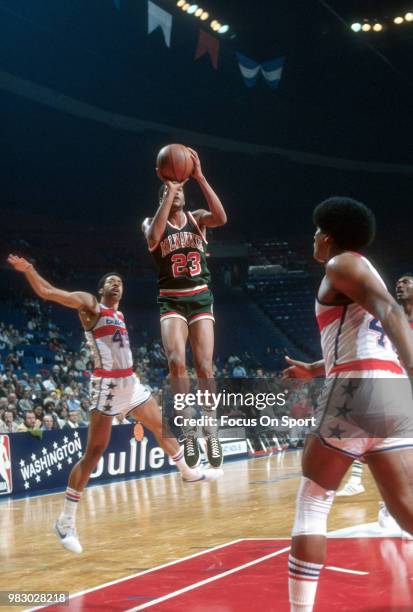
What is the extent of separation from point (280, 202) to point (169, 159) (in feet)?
86.3

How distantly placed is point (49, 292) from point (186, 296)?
1237 millimetres

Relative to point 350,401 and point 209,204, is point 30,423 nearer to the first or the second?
point 209,204

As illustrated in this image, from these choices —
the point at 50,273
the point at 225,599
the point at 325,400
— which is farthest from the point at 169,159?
the point at 50,273

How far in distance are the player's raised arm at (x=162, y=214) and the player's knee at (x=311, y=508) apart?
Answer: 91.9 inches

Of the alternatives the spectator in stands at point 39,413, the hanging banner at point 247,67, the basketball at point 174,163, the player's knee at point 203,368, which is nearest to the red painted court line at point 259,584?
the player's knee at point 203,368

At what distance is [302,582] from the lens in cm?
360

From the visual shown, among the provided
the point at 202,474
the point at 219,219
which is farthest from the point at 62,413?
the point at 219,219

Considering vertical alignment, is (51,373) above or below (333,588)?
above

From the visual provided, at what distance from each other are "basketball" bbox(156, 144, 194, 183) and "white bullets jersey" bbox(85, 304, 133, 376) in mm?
1961

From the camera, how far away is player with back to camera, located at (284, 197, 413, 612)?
3438 mm

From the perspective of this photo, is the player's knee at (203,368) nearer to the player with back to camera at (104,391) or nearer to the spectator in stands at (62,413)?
the player with back to camera at (104,391)

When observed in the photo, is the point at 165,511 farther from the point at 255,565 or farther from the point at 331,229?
the point at 331,229

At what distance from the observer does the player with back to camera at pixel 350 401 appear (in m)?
3.44

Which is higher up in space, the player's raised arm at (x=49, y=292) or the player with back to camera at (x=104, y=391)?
the player's raised arm at (x=49, y=292)
